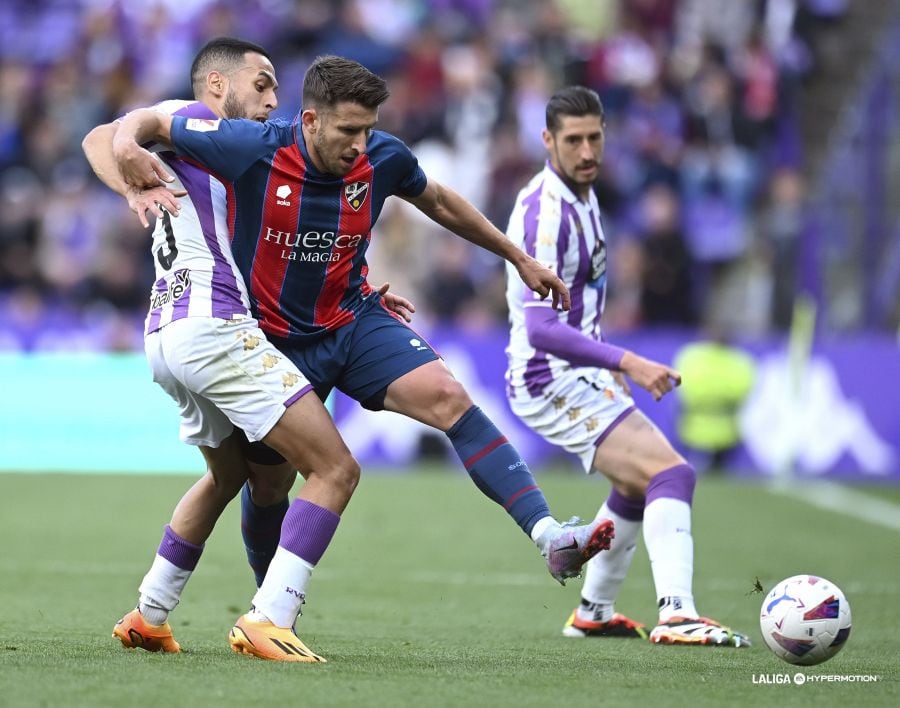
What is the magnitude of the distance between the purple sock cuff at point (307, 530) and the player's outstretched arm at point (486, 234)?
4.25 feet

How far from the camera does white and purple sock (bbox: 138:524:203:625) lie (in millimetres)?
6113

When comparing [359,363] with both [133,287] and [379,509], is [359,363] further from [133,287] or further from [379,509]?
[133,287]

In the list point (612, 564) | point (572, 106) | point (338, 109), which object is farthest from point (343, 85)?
point (612, 564)

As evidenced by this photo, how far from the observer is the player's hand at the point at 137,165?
535cm

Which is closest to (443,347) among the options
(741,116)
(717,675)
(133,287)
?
(133,287)

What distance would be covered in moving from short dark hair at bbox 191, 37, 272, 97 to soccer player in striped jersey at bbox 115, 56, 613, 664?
469mm

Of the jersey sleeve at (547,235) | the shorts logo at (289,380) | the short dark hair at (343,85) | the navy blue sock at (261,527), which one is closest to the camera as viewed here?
the short dark hair at (343,85)

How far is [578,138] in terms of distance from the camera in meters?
7.44

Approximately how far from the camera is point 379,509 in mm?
12922

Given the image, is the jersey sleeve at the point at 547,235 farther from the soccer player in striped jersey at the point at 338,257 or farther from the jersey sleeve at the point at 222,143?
the jersey sleeve at the point at 222,143

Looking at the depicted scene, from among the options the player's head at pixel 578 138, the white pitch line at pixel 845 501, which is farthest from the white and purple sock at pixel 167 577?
the white pitch line at pixel 845 501

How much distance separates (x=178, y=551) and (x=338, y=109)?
1.93m

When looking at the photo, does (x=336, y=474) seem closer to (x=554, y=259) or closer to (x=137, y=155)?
(x=137, y=155)

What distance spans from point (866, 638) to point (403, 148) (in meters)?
3.03
